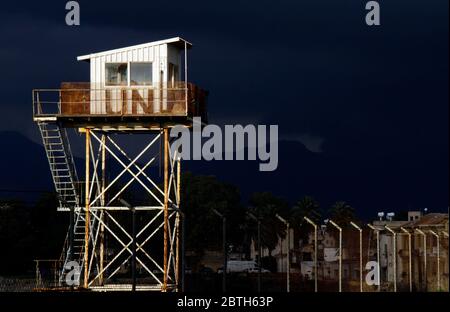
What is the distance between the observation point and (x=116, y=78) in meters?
59.1

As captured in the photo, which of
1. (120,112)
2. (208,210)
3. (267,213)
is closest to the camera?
(120,112)

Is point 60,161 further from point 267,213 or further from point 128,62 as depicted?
point 267,213

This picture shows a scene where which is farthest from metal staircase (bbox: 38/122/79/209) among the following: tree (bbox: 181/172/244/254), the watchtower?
tree (bbox: 181/172/244/254)

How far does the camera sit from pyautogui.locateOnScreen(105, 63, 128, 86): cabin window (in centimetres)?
5891

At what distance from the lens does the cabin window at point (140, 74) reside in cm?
5872

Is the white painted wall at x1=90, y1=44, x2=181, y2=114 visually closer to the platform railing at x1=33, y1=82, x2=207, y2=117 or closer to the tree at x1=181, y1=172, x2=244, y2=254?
the platform railing at x1=33, y1=82, x2=207, y2=117

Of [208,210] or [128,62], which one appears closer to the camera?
[128,62]

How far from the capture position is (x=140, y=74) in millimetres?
58938

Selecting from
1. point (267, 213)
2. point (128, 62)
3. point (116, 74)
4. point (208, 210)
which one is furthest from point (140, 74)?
point (267, 213)

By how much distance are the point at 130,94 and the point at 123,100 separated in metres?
0.52
